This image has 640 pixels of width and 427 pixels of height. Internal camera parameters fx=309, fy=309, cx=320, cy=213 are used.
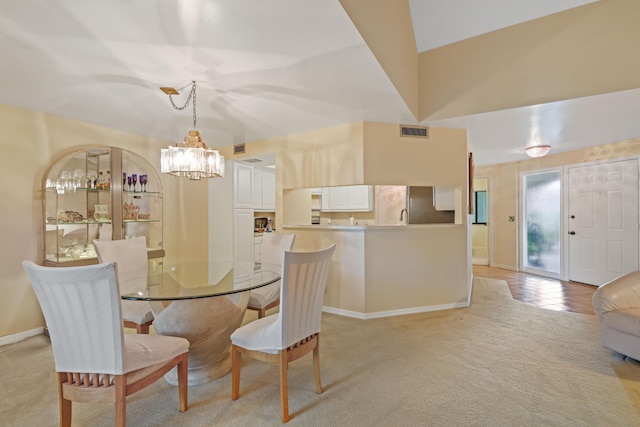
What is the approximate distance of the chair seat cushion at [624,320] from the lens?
2.34m

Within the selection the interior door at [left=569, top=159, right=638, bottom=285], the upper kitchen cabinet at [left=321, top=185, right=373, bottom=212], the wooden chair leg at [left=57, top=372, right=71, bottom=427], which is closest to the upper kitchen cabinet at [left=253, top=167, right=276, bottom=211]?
the upper kitchen cabinet at [left=321, top=185, right=373, bottom=212]

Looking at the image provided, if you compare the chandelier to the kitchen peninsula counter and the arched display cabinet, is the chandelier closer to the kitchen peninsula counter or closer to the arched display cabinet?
the arched display cabinet

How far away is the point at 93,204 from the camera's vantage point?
Result: 3.47 m

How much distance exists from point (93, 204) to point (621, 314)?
16.8 feet

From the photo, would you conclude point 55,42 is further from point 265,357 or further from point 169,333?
point 265,357

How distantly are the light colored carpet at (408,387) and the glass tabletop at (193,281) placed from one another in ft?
2.31

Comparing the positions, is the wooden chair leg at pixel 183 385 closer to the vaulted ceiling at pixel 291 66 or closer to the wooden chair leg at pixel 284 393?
the wooden chair leg at pixel 284 393

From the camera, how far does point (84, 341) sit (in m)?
1.48

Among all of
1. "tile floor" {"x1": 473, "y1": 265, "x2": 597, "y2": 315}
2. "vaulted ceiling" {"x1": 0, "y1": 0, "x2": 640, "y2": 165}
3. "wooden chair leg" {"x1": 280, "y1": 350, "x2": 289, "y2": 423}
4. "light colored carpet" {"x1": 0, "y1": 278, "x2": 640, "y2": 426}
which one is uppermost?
"vaulted ceiling" {"x1": 0, "y1": 0, "x2": 640, "y2": 165}

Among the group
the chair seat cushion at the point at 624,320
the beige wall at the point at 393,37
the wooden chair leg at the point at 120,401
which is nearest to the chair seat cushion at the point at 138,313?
the wooden chair leg at the point at 120,401

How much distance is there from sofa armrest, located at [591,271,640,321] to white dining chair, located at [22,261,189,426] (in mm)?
3383

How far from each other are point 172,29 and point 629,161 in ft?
19.5

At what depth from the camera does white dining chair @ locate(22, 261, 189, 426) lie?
4.61 feet

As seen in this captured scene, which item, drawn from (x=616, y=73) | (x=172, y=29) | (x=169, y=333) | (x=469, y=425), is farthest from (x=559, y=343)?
(x=172, y=29)
